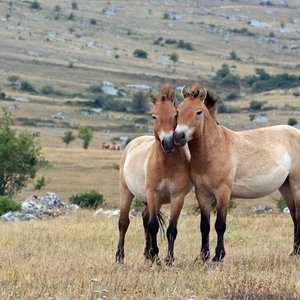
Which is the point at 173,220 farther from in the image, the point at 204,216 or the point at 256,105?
the point at 256,105

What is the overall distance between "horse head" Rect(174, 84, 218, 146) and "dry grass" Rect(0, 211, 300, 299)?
185cm

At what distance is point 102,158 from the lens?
6291 cm

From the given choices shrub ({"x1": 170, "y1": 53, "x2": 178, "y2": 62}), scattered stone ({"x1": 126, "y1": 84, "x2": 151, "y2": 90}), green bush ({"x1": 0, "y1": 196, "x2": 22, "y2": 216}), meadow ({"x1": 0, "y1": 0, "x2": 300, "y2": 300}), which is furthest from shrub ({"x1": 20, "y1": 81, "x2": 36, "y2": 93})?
green bush ({"x1": 0, "y1": 196, "x2": 22, "y2": 216})

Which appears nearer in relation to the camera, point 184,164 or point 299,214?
point 184,164

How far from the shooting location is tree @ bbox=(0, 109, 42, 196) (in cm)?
3906

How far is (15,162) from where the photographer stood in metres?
39.3

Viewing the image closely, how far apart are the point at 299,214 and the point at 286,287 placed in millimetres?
4280

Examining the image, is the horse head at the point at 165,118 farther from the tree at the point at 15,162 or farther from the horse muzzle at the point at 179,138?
the tree at the point at 15,162

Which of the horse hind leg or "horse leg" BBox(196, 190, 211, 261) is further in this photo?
the horse hind leg

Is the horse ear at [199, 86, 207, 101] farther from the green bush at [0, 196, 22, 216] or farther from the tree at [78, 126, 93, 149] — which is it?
the tree at [78, 126, 93, 149]

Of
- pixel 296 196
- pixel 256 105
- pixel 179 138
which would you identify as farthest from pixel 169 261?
pixel 256 105

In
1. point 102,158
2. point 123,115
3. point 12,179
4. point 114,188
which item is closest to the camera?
point 12,179

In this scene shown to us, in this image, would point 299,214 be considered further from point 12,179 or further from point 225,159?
point 12,179

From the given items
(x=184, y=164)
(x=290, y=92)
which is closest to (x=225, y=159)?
(x=184, y=164)
